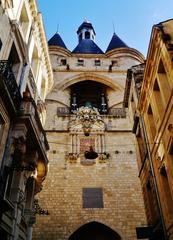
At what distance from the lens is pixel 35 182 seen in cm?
1154

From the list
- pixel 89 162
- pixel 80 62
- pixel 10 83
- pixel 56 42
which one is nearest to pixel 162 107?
pixel 10 83

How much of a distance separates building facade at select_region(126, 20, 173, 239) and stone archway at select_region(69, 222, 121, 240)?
505 cm

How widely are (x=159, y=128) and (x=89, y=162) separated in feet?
29.7

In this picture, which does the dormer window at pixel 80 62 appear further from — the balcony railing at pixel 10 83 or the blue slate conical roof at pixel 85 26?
the blue slate conical roof at pixel 85 26

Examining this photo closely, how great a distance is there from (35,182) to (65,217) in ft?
13.4

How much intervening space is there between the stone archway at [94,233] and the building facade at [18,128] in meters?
4.42

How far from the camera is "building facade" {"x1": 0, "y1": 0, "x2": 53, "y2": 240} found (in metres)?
7.86

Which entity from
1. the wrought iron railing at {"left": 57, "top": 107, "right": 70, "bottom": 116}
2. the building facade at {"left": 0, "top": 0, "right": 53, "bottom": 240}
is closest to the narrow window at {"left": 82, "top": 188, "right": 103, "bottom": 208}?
the building facade at {"left": 0, "top": 0, "right": 53, "bottom": 240}

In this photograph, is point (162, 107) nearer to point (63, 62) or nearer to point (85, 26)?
point (63, 62)

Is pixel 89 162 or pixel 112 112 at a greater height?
pixel 112 112

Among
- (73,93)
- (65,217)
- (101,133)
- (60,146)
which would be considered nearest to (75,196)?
(65,217)

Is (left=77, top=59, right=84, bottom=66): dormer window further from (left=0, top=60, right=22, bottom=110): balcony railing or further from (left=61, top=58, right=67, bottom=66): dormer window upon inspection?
(left=0, top=60, right=22, bottom=110): balcony railing

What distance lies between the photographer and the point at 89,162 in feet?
55.2

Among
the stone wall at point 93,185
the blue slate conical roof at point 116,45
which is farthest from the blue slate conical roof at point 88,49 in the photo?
the stone wall at point 93,185
